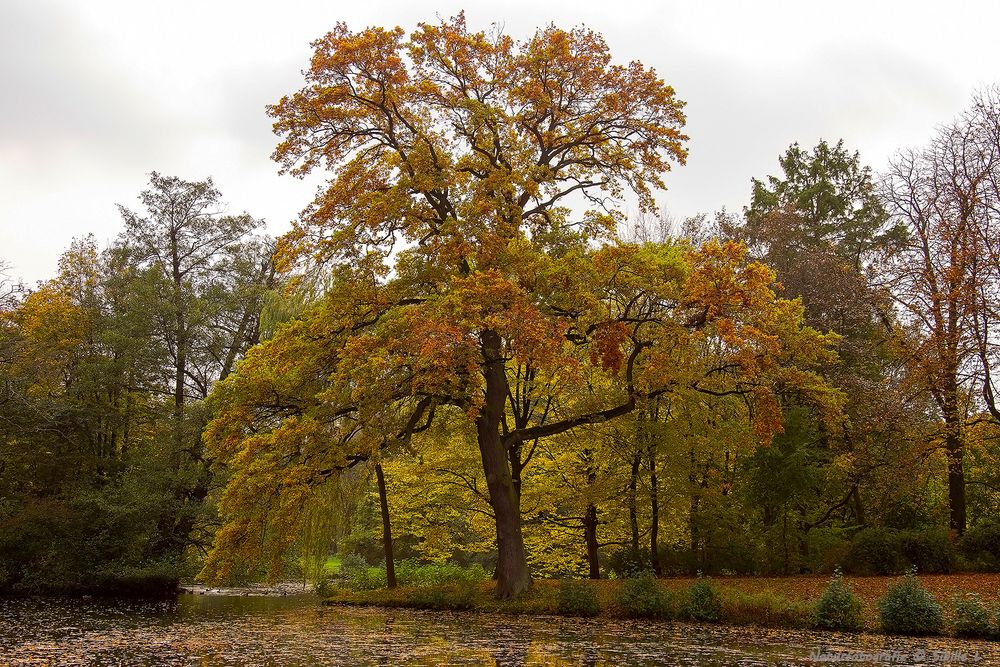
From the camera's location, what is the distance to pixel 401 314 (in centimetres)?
1839

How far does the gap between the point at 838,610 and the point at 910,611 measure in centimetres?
131

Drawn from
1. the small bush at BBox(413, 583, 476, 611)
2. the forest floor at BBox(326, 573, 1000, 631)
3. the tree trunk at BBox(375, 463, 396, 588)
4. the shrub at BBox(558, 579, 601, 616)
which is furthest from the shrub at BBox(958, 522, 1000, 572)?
the tree trunk at BBox(375, 463, 396, 588)

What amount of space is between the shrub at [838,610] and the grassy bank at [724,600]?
7 centimetres

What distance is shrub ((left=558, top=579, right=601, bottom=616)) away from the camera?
18375 mm

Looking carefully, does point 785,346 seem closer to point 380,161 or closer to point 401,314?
point 401,314

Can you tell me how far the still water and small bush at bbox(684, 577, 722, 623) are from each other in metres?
0.82

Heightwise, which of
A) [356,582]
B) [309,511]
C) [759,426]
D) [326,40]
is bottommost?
[356,582]

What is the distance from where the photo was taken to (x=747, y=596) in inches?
660

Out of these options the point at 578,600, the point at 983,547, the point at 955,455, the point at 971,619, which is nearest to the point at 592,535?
the point at 578,600

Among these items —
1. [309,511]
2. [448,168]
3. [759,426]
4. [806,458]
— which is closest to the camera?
[759,426]

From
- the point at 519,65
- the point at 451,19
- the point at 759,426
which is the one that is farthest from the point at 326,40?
the point at 759,426

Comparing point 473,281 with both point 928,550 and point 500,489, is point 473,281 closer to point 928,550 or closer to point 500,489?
point 500,489

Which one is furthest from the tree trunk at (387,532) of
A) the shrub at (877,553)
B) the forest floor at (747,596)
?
the shrub at (877,553)

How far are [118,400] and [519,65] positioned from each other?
886 inches
